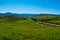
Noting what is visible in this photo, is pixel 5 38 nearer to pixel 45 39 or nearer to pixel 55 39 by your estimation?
pixel 45 39

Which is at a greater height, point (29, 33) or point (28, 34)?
point (28, 34)

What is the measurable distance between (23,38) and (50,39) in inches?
163

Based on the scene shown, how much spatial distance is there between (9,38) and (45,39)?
5449 millimetres

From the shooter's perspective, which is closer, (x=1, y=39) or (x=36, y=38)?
(x=1, y=39)

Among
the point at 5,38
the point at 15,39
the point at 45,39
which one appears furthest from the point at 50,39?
the point at 5,38

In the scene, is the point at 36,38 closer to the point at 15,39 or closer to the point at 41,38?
the point at 41,38

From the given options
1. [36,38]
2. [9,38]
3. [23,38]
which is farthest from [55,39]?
[9,38]

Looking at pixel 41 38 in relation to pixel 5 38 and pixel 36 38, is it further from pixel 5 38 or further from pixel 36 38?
pixel 5 38

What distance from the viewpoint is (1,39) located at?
24.0m

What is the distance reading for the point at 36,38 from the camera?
25.8 m

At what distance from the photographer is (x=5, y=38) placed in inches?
971

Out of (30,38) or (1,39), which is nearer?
(1,39)

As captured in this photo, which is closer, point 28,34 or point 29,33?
point 28,34

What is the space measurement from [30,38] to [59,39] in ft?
14.7
